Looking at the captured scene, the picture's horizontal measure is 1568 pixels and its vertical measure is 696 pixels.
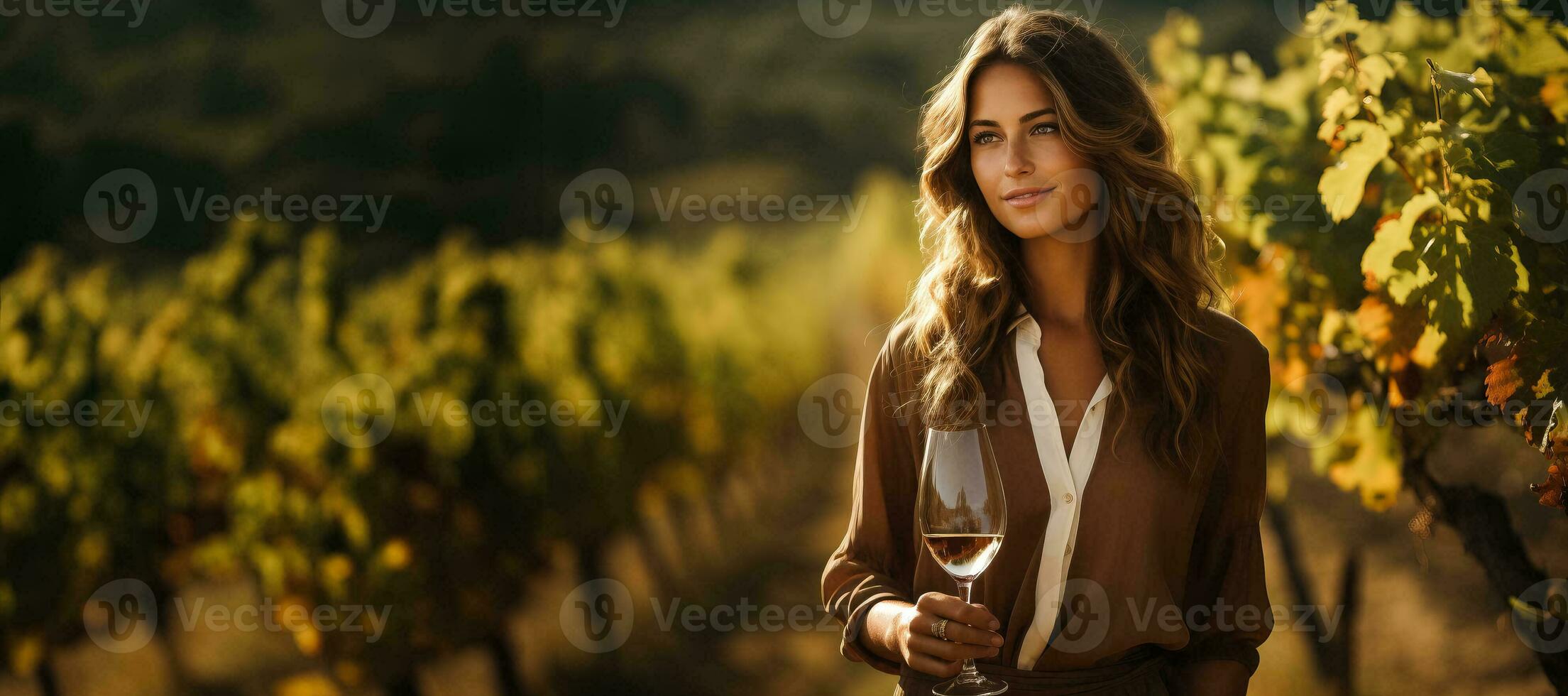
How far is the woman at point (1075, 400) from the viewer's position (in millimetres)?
1431

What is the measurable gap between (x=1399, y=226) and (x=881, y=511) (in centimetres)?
85

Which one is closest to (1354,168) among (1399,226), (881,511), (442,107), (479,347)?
(1399,226)

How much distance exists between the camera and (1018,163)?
1489mm

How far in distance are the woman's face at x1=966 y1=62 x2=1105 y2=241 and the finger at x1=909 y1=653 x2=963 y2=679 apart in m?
0.56

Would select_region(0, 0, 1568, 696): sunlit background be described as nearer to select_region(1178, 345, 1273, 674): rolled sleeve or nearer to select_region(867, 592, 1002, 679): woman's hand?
select_region(1178, 345, 1273, 674): rolled sleeve

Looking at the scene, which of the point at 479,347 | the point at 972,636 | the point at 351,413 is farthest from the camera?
the point at 479,347

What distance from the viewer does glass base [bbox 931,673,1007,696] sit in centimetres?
125

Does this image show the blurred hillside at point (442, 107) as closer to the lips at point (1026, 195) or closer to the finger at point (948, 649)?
the lips at point (1026, 195)

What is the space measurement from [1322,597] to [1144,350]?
3.06 meters

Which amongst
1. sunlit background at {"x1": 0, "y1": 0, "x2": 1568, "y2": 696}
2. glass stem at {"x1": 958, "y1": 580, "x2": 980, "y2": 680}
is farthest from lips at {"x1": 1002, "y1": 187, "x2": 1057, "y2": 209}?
sunlit background at {"x1": 0, "y1": 0, "x2": 1568, "y2": 696}

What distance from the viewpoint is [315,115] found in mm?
4867

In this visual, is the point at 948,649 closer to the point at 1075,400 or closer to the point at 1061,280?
the point at 1075,400

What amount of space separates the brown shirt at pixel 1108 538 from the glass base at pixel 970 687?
146mm

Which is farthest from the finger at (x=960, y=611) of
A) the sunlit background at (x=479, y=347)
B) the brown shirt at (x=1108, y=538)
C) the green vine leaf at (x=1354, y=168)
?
the sunlit background at (x=479, y=347)
